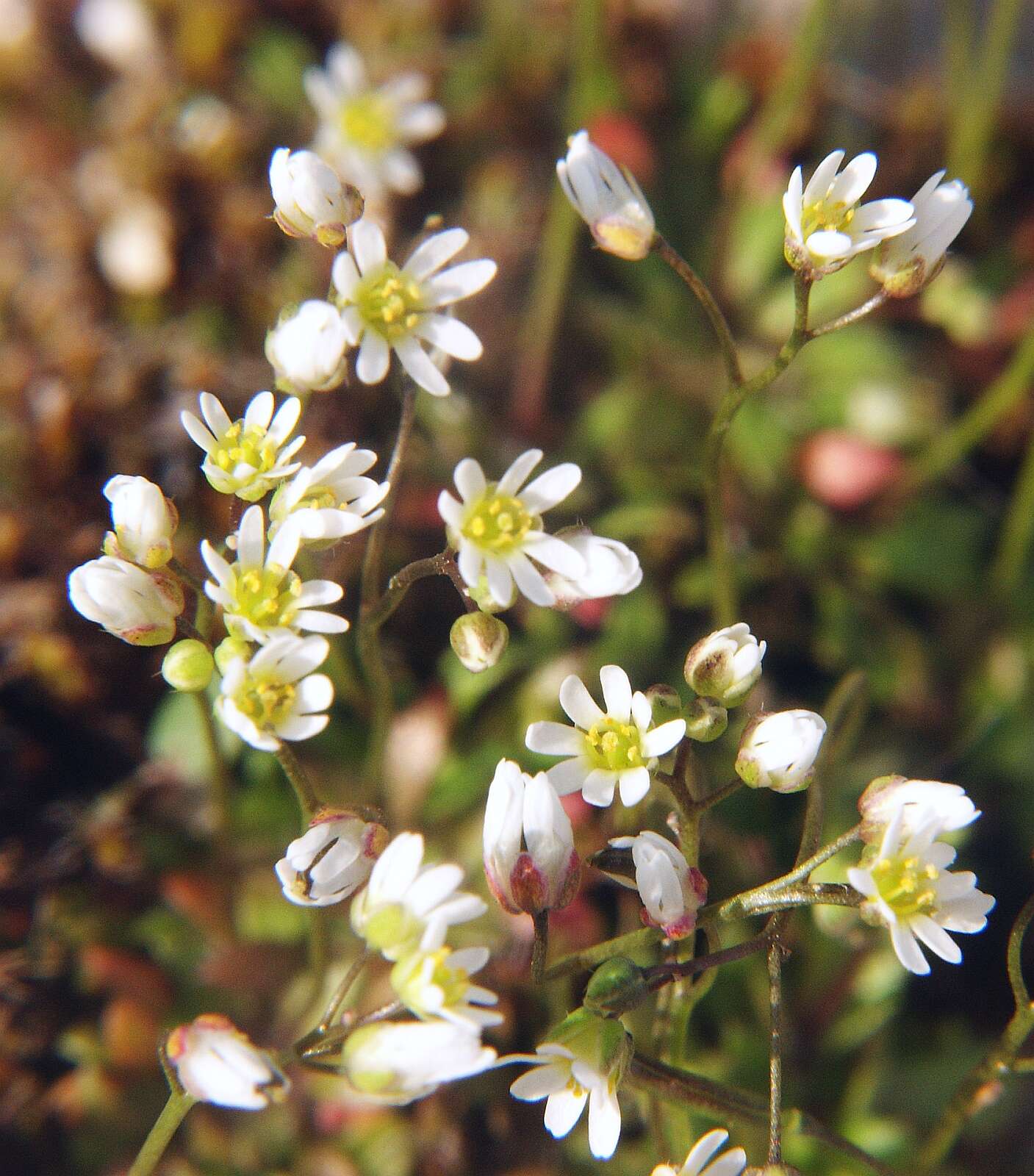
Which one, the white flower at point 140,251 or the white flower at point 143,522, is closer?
the white flower at point 143,522

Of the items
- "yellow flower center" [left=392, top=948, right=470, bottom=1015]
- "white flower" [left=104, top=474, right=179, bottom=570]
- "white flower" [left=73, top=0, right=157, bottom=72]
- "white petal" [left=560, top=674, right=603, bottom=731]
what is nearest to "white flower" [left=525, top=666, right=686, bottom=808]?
"white petal" [left=560, top=674, right=603, bottom=731]

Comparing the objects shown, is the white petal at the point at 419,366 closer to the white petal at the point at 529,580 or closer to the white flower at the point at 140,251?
the white petal at the point at 529,580

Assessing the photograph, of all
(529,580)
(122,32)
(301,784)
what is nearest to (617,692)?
(529,580)

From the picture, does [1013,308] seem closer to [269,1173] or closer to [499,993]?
[499,993]

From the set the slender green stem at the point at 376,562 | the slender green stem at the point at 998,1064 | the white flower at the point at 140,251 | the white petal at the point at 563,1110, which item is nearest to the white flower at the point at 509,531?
the slender green stem at the point at 376,562

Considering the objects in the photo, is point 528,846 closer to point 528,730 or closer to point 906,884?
point 528,730

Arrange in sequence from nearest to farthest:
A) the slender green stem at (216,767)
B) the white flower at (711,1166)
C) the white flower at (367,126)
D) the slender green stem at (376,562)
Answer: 1. the white flower at (711,1166)
2. the slender green stem at (376,562)
3. the slender green stem at (216,767)
4. the white flower at (367,126)

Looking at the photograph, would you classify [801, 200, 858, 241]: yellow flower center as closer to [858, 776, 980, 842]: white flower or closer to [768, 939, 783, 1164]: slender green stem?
[858, 776, 980, 842]: white flower
